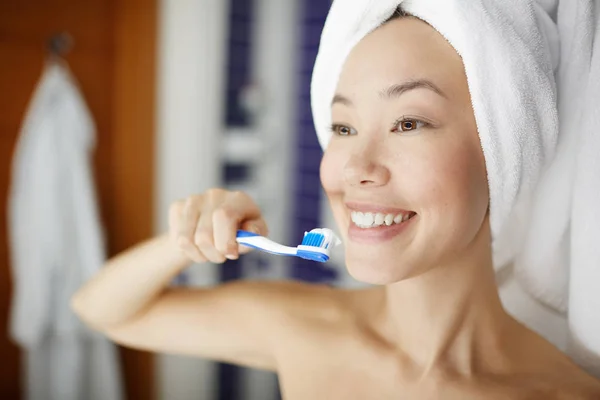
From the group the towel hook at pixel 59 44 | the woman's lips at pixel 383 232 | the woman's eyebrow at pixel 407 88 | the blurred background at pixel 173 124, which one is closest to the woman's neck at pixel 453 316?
the woman's lips at pixel 383 232

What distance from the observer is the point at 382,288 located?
896 mm

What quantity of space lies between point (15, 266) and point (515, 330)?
145cm

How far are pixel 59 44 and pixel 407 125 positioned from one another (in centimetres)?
143

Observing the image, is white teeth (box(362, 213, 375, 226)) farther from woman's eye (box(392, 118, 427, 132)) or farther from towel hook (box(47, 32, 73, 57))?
towel hook (box(47, 32, 73, 57))

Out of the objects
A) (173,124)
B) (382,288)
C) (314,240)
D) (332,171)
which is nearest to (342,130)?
(332,171)

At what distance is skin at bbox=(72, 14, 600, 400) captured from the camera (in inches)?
25.7

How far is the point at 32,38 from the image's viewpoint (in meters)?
1.72

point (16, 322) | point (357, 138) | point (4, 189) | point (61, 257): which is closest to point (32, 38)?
point (4, 189)

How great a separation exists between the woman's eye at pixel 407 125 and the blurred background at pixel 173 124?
1.21 metres

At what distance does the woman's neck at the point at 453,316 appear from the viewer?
76 cm

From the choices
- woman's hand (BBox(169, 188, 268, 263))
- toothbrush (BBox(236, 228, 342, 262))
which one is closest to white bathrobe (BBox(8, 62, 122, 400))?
woman's hand (BBox(169, 188, 268, 263))

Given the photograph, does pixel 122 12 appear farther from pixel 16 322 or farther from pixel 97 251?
pixel 16 322

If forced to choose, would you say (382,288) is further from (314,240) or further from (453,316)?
(314,240)

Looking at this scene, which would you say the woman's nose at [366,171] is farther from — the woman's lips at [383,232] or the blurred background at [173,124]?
the blurred background at [173,124]
